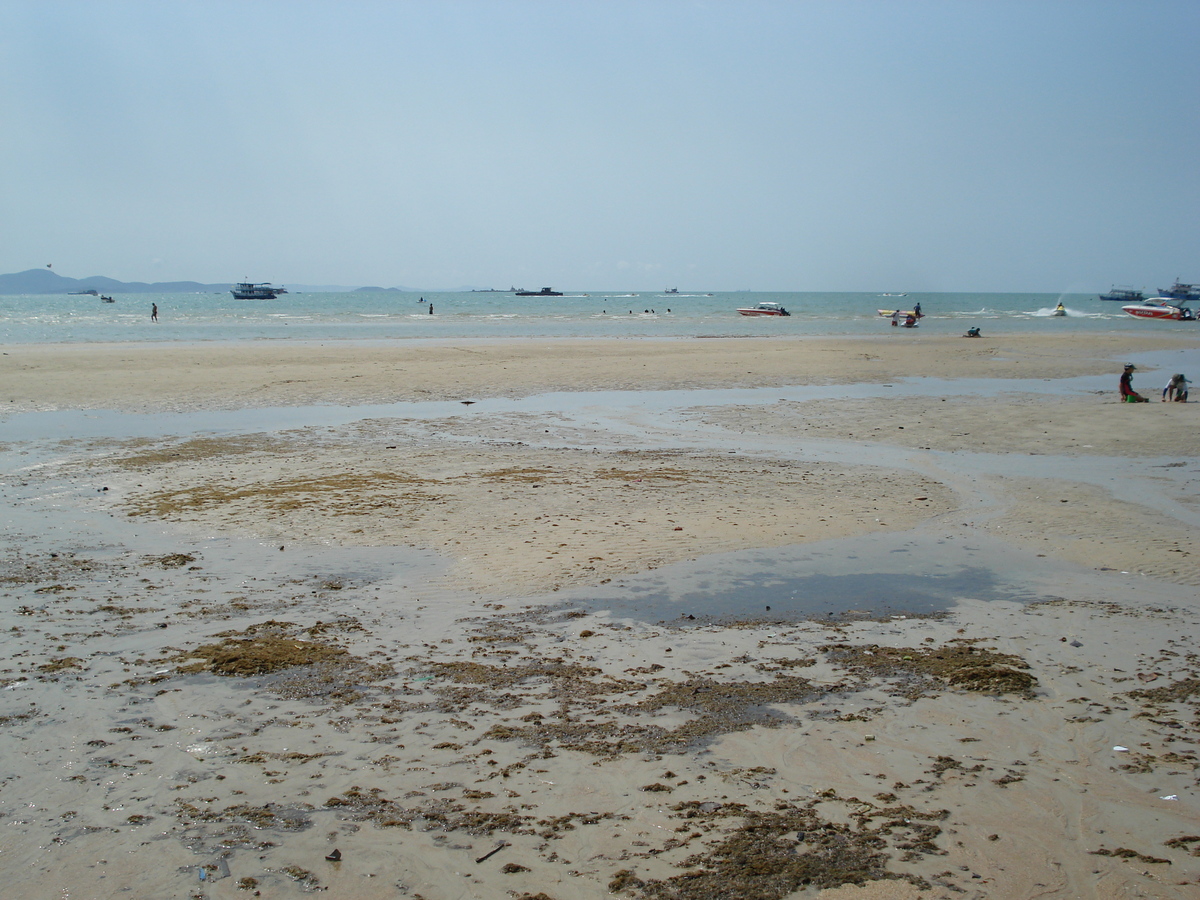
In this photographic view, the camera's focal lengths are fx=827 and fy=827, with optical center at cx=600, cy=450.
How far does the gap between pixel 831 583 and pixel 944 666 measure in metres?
2.09

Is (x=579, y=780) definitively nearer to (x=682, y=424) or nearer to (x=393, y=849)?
(x=393, y=849)

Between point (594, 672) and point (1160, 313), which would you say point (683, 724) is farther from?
point (1160, 313)

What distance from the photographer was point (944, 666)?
6332 mm

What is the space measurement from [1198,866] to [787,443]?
12.2 meters

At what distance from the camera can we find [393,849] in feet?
13.6

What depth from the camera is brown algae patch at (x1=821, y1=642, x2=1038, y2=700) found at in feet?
19.7

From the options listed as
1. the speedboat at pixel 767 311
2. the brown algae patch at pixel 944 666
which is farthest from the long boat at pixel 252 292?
the brown algae patch at pixel 944 666

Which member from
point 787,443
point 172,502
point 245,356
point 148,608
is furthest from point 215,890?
point 245,356

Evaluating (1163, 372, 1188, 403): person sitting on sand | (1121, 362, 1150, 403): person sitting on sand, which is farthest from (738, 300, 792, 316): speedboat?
(1121, 362, 1150, 403): person sitting on sand

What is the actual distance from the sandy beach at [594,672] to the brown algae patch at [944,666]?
3 centimetres

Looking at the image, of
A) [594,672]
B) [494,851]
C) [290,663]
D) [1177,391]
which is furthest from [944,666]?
[1177,391]

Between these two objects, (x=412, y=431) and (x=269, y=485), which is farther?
(x=412, y=431)

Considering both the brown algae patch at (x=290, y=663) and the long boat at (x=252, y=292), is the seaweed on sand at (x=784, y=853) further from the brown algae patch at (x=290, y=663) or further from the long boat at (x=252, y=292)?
the long boat at (x=252, y=292)

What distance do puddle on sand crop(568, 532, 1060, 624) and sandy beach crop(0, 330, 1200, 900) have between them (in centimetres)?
5
